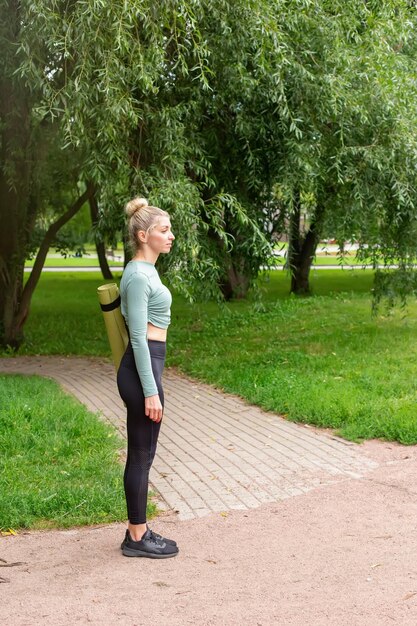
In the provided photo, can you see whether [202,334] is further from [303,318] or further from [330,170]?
[330,170]

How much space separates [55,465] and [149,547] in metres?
1.99

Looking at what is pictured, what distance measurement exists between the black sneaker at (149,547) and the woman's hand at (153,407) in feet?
2.38

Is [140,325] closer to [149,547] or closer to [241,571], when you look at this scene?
[149,547]

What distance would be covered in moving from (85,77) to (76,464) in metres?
4.30

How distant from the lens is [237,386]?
10164mm

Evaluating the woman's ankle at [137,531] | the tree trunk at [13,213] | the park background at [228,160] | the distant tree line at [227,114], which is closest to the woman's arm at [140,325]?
the woman's ankle at [137,531]

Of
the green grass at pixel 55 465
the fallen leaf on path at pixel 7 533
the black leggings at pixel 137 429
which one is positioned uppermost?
the black leggings at pixel 137 429

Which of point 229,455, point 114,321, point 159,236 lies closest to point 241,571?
point 114,321

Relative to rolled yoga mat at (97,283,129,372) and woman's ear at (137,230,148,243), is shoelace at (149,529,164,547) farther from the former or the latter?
woman's ear at (137,230,148,243)

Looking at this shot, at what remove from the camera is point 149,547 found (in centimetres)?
477

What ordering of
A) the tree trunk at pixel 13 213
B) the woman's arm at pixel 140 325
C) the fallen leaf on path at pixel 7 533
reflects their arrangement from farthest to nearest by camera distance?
the tree trunk at pixel 13 213 < the fallen leaf on path at pixel 7 533 < the woman's arm at pixel 140 325

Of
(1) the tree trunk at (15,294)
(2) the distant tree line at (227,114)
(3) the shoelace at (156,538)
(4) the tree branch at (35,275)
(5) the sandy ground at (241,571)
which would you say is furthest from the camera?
(4) the tree branch at (35,275)

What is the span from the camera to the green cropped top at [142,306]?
15.0 feet

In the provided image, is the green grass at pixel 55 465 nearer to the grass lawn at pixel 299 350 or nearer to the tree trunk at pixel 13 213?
the grass lawn at pixel 299 350
